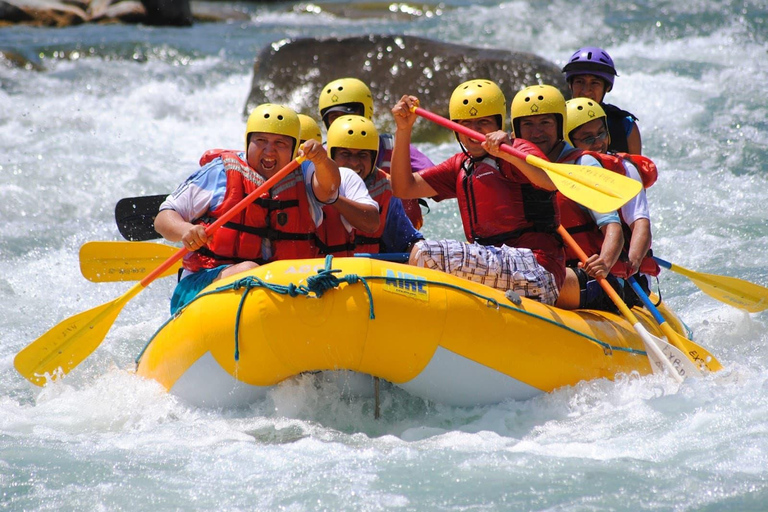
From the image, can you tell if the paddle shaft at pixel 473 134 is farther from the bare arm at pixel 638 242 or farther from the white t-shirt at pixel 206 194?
the bare arm at pixel 638 242

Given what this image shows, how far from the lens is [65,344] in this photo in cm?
477

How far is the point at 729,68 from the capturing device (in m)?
11.2

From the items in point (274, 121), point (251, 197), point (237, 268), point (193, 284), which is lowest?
point (193, 284)

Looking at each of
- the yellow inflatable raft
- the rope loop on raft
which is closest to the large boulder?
the yellow inflatable raft

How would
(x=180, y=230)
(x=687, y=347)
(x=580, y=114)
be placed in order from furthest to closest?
(x=580, y=114) → (x=687, y=347) → (x=180, y=230)

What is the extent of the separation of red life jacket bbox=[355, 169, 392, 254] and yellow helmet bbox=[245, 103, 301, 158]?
63 centimetres

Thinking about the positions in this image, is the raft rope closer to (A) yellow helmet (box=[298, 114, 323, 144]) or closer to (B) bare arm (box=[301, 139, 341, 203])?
(B) bare arm (box=[301, 139, 341, 203])

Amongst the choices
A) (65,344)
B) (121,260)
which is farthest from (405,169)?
(65,344)

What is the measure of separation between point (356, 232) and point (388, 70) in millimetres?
5223

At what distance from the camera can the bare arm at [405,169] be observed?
15.2 feet

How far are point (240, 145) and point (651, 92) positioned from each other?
4560 mm

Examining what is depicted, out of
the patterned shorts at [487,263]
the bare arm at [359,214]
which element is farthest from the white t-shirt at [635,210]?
the bare arm at [359,214]

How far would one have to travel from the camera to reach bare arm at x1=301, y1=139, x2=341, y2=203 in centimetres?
427

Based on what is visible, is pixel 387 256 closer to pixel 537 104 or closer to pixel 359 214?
pixel 359 214
